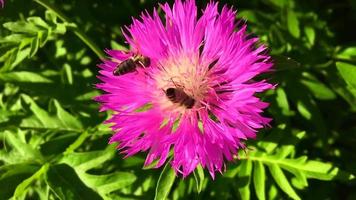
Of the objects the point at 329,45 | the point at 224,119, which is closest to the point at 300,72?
the point at 329,45

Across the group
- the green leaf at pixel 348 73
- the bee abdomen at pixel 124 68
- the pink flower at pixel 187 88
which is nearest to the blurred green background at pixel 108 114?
the green leaf at pixel 348 73

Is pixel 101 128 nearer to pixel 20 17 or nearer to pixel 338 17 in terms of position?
pixel 20 17

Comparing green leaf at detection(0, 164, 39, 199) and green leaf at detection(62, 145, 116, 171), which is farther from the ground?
green leaf at detection(0, 164, 39, 199)

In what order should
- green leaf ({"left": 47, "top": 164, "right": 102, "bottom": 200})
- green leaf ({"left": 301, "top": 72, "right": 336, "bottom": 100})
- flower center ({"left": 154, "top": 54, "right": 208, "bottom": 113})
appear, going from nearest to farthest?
1. flower center ({"left": 154, "top": 54, "right": 208, "bottom": 113})
2. green leaf ({"left": 47, "top": 164, "right": 102, "bottom": 200})
3. green leaf ({"left": 301, "top": 72, "right": 336, "bottom": 100})

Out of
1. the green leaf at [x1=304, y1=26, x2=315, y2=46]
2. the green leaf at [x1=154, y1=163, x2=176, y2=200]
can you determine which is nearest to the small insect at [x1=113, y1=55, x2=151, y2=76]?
the green leaf at [x1=154, y1=163, x2=176, y2=200]

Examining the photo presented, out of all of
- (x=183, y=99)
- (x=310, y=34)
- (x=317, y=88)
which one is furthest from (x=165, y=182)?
(x=310, y=34)

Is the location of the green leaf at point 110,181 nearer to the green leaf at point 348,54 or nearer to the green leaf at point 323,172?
the green leaf at point 323,172

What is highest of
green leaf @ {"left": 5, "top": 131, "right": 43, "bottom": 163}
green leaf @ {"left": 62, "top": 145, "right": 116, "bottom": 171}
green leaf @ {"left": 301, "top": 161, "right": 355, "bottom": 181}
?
green leaf @ {"left": 5, "top": 131, "right": 43, "bottom": 163}

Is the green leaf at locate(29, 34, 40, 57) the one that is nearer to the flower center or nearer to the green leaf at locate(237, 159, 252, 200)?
the flower center
